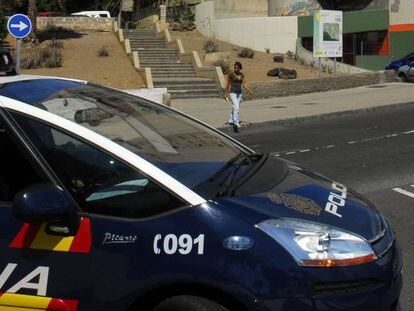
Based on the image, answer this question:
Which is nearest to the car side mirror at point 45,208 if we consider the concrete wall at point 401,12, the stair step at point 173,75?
the stair step at point 173,75

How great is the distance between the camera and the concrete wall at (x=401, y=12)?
34.4 m

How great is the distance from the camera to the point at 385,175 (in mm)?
8602

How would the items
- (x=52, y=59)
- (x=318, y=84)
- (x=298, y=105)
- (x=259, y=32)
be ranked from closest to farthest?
(x=298, y=105), (x=52, y=59), (x=318, y=84), (x=259, y=32)

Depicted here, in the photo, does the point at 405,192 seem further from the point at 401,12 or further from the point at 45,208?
the point at 401,12

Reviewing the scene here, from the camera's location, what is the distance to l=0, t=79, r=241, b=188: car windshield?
308cm

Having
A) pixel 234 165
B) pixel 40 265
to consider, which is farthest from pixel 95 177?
pixel 234 165

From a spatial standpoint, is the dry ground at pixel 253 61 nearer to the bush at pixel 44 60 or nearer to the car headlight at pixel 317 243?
the bush at pixel 44 60

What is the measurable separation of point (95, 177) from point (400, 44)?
114 feet

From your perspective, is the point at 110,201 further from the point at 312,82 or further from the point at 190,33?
the point at 190,33

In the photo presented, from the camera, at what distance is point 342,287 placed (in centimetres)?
263

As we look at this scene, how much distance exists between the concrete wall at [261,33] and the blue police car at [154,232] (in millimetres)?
32090

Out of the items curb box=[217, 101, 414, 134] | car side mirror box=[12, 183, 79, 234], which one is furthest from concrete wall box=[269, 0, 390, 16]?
car side mirror box=[12, 183, 79, 234]

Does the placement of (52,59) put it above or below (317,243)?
below

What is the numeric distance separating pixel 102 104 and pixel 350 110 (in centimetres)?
1580
